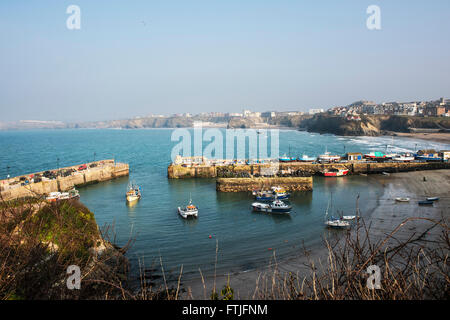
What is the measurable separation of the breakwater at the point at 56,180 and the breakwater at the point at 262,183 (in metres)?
16.4

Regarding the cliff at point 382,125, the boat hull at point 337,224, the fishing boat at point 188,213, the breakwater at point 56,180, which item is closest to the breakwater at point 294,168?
the breakwater at point 56,180

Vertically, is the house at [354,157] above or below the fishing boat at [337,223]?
above

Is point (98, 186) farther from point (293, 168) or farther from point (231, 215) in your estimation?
point (293, 168)

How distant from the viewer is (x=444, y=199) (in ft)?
87.6

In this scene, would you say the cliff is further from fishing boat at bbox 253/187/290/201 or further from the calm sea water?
fishing boat at bbox 253/187/290/201

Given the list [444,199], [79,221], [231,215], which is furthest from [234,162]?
[79,221]

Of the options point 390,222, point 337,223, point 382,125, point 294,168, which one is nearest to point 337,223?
point 337,223

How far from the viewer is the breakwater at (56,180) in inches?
1138

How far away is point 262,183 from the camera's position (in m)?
33.2

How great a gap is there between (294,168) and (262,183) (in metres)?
10.5

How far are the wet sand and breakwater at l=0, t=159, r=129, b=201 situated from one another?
20.7 m

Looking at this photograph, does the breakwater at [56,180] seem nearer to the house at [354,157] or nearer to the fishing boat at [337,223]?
the fishing boat at [337,223]

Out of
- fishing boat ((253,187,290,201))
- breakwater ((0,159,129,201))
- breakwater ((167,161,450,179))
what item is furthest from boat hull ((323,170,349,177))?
breakwater ((0,159,129,201))

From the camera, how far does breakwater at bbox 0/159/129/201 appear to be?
28.9 m
